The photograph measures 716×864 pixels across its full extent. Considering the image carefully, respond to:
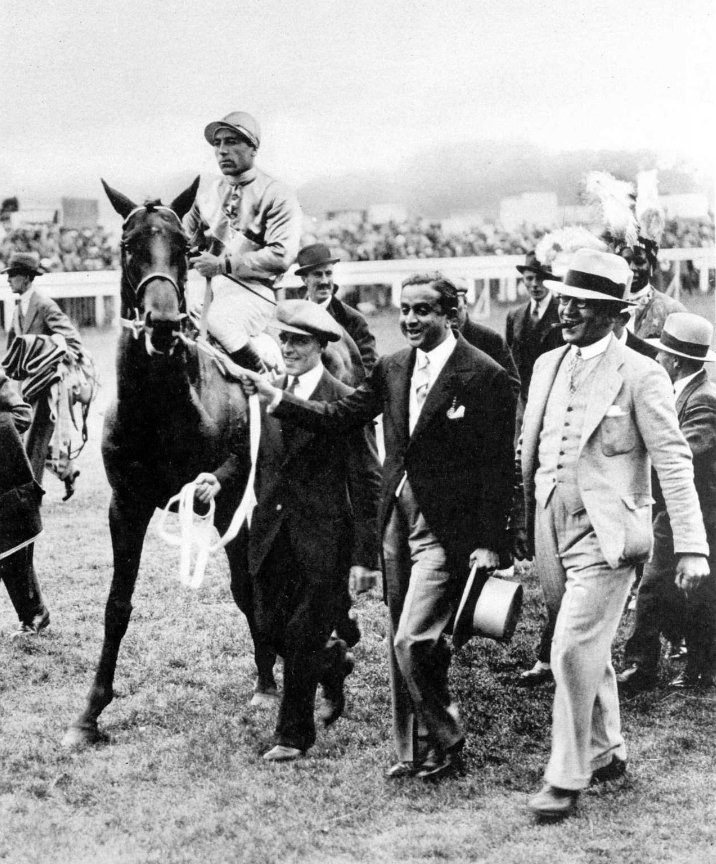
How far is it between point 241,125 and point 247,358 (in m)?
1.16

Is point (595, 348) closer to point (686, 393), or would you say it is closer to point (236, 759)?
point (686, 393)

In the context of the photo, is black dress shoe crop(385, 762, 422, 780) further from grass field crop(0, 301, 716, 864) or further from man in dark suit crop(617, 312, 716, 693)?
man in dark suit crop(617, 312, 716, 693)

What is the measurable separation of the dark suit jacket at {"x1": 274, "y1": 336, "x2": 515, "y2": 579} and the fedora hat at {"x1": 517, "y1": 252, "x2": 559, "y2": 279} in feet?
5.84

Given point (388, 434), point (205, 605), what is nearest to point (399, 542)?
point (388, 434)

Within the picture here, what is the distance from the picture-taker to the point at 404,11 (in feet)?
16.8

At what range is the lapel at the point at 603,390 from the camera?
13.2 feet

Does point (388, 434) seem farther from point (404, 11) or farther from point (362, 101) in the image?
point (404, 11)

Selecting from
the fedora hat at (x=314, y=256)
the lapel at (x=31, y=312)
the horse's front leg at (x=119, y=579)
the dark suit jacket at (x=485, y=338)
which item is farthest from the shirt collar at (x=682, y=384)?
the lapel at (x=31, y=312)

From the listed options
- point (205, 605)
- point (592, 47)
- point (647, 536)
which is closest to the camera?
point (647, 536)

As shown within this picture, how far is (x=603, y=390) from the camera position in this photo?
4.07 metres

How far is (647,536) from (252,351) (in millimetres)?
2288

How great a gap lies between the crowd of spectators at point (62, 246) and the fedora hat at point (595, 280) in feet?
7.35

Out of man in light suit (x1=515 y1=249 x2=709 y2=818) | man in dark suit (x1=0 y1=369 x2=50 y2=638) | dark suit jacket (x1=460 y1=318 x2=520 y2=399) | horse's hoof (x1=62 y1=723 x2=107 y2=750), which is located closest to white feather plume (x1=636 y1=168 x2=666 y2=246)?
dark suit jacket (x1=460 y1=318 x2=520 y2=399)

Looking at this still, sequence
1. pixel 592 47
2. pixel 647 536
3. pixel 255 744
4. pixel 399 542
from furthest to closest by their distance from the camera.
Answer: pixel 592 47, pixel 255 744, pixel 399 542, pixel 647 536
